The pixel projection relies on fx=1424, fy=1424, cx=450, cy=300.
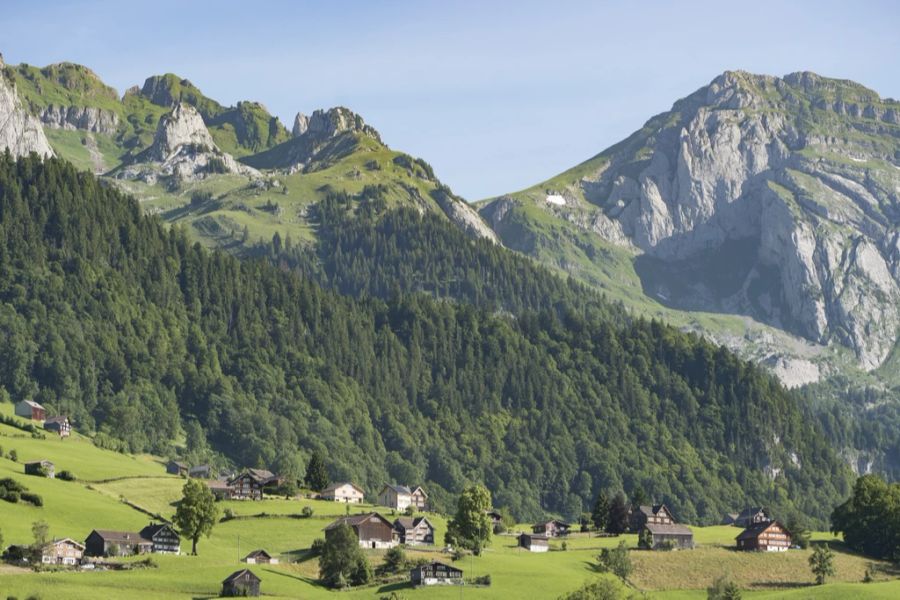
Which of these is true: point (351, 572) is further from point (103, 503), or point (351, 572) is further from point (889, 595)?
point (889, 595)

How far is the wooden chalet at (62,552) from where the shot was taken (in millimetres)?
156750

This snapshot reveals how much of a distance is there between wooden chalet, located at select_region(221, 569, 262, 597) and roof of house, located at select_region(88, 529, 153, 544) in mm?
20794

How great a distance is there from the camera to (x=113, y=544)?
167 m

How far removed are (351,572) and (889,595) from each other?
2493 inches

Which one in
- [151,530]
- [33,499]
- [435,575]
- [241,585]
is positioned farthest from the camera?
[33,499]

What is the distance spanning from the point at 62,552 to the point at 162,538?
57.4 feet

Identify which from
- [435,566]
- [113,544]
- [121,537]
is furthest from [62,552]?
[435,566]

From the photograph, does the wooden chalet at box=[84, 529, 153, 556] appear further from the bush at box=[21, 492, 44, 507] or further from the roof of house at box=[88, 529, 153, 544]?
the bush at box=[21, 492, 44, 507]

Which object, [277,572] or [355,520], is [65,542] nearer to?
[277,572]

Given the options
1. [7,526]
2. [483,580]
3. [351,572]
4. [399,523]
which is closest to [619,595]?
[483,580]

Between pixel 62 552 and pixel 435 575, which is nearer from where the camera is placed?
pixel 62 552

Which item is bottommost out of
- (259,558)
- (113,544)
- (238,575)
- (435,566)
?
(435,566)

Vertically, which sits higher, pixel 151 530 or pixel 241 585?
pixel 151 530

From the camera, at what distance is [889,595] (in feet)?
548
